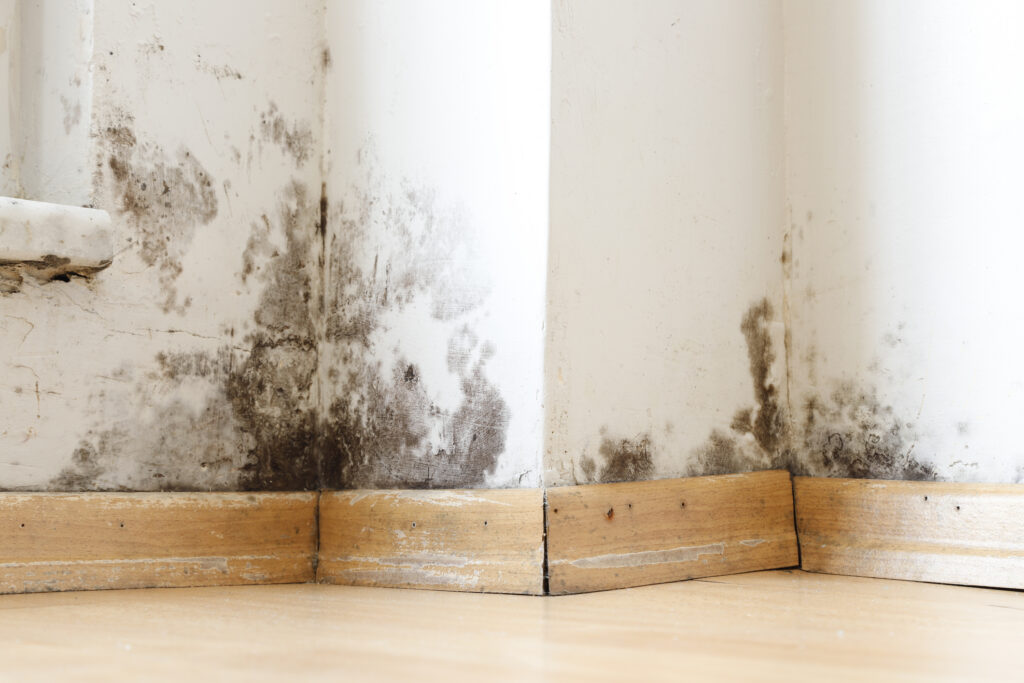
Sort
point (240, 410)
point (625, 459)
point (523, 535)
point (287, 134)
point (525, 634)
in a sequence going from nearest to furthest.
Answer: point (525, 634)
point (523, 535)
point (625, 459)
point (240, 410)
point (287, 134)

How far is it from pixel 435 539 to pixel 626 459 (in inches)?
11.8

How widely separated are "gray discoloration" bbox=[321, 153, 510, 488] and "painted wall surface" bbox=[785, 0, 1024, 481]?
1.90 feet

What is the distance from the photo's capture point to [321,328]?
1727 millimetres

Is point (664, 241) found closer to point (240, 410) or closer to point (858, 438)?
point (858, 438)

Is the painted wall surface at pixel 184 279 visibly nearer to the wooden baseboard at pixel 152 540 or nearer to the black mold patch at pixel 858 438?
the wooden baseboard at pixel 152 540

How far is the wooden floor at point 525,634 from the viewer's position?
883mm

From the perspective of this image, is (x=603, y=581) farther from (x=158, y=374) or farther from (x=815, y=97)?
(x=815, y=97)

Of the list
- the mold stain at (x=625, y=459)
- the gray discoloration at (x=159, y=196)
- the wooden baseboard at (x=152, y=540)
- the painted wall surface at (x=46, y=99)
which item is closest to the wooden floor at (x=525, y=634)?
the wooden baseboard at (x=152, y=540)

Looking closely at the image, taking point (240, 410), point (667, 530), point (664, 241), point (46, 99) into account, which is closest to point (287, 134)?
point (46, 99)

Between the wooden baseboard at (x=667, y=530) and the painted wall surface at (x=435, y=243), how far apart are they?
0.10 m

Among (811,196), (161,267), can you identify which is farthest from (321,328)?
(811,196)

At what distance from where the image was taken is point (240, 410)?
1.62 meters

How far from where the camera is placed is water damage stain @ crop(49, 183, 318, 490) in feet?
4.91

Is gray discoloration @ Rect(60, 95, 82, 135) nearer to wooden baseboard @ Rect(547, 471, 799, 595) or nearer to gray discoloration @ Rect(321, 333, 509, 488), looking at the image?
gray discoloration @ Rect(321, 333, 509, 488)
